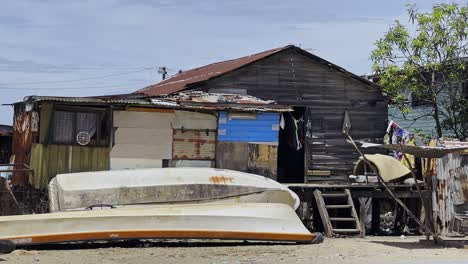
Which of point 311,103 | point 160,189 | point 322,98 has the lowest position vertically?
point 160,189

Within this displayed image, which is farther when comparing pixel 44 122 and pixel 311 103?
pixel 311 103

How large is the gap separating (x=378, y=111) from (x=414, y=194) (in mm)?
5513

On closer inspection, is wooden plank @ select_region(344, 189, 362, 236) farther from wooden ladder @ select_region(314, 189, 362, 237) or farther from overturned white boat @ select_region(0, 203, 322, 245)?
overturned white boat @ select_region(0, 203, 322, 245)

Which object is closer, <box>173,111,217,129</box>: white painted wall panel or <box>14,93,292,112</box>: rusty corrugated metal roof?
<box>14,93,292,112</box>: rusty corrugated metal roof

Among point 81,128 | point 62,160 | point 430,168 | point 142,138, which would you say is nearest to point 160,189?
point 142,138

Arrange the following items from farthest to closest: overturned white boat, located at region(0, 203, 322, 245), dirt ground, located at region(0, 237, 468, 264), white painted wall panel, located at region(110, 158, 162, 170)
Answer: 1. white painted wall panel, located at region(110, 158, 162, 170)
2. overturned white boat, located at region(0, 203, 322, 245)
3. dirt ground, located at region(0, 237, 468, 264)

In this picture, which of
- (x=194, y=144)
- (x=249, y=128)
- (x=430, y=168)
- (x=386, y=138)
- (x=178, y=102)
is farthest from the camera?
(x=386, y=138)

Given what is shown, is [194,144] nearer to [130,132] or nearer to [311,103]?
[130,132]

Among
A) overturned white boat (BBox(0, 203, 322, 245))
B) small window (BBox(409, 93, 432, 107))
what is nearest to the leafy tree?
small window (BBox(409, 93, 432, 107))

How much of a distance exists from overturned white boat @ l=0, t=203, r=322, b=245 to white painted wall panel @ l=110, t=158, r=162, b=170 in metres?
2.83

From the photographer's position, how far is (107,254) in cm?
1190

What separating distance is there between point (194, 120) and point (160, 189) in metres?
3.21

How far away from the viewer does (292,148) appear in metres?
20.8

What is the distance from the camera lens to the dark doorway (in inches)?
810
